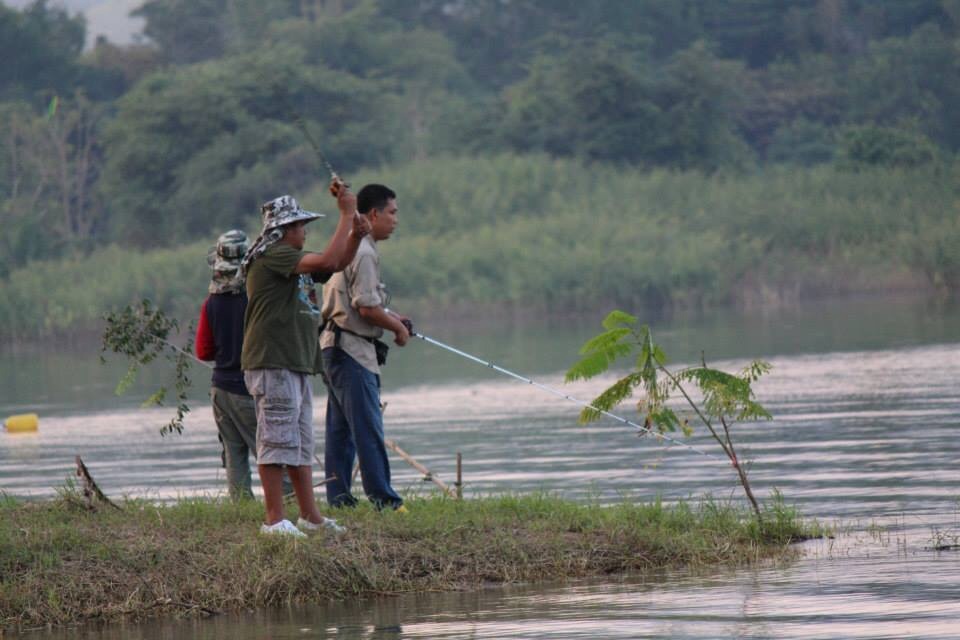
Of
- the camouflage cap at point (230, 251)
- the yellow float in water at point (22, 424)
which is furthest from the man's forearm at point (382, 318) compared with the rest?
the yellow float in water at point (22, 424)

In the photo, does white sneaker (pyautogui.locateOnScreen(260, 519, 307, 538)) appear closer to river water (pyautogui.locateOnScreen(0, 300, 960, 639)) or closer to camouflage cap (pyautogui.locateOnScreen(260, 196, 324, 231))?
river water (pyautogui.locateOnScreen(0, 300, 960, 639))

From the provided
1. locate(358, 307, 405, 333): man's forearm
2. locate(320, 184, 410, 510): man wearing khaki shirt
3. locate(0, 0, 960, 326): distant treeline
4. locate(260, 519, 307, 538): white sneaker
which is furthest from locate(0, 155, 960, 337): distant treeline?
locate(260, 519, 307, 538): white sneaker

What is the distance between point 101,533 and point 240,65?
49068 mm

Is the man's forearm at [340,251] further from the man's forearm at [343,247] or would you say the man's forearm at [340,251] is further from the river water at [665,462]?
the river water at [665,462]

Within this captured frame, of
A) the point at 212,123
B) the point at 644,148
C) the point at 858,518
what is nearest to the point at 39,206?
the point at 212,123

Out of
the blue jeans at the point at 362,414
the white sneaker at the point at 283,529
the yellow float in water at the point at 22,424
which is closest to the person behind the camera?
the white sneaker at the point at 283,529

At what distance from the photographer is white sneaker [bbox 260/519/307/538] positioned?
28.0 ft

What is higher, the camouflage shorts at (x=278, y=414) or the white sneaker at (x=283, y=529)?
the camouflage shorts at (x=278, y=414)

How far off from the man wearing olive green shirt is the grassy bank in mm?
296

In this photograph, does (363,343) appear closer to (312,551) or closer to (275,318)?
(275,318)

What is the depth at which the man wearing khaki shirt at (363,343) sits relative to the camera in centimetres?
940

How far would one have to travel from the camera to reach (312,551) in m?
8.38

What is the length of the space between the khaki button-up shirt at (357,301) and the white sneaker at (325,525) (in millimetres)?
1004

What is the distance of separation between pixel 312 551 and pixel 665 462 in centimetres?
660
